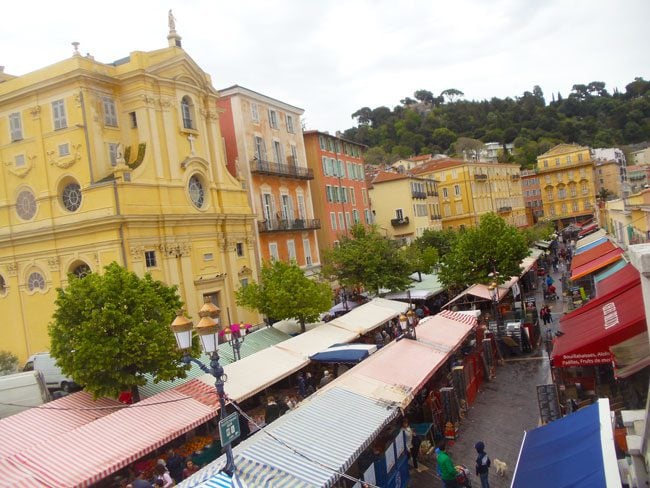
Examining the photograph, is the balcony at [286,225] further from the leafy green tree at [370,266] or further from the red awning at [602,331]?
the red awning at [602,331]

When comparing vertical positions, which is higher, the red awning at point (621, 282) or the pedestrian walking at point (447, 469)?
the red awning at point (621, 282)

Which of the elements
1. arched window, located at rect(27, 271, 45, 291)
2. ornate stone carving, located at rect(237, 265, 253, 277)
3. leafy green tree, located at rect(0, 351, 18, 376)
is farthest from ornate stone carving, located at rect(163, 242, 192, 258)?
leafy green tree, located at rect(0, 351, 18, 376)

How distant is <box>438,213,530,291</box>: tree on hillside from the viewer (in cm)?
3186

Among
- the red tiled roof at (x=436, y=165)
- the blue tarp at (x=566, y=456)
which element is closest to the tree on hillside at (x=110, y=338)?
the blue tarp at (x=566, y=456)

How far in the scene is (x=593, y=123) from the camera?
135875 mm

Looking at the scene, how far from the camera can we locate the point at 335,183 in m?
47.4

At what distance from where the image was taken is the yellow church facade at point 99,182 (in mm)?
27422

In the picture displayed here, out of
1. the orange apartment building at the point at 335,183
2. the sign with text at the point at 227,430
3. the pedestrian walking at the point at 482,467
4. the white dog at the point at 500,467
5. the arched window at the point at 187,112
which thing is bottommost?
the white dog at the point at 500,467

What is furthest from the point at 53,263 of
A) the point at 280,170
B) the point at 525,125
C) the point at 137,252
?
the point at 525,125

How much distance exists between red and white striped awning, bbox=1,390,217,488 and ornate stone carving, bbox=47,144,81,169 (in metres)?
16.1

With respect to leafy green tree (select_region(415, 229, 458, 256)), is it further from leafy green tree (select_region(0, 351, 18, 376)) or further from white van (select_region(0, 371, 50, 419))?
white van (select_region(0, 371, 50, 419))

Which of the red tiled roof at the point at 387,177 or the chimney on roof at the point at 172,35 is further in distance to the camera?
the red tiled roof at the point at 387,177

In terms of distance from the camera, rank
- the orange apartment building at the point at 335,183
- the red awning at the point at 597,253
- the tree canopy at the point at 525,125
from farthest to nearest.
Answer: the tree canopy at the point at 525,125 < the orange apartment building at the point at 335,183 < the red awning at the point at 597,253

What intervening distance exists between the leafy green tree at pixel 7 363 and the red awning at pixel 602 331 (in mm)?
23774
